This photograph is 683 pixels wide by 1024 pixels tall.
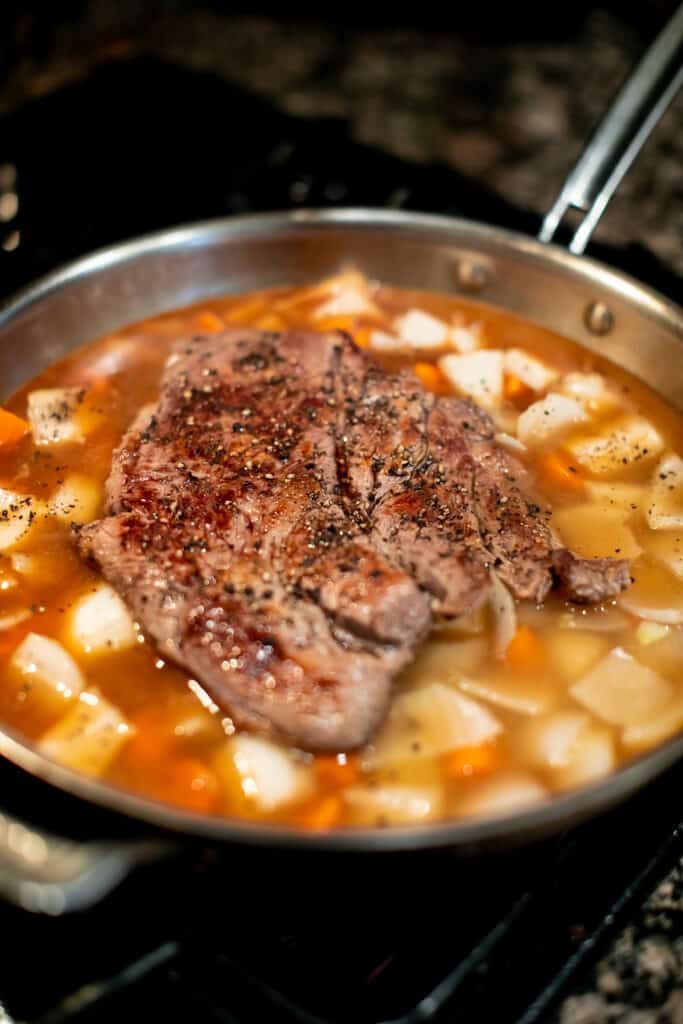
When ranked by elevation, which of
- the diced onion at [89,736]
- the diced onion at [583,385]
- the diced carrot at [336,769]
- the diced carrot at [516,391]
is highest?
the diced onion at [583,385]

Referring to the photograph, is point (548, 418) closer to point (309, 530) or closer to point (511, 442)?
point (511, 442)

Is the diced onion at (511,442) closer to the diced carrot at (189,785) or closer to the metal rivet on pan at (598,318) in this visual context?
the metal rivet on pan at (598,318)

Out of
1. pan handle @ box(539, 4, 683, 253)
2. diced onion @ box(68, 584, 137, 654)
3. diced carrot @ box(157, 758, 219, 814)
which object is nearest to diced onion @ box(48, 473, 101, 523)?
diced onion @ box(68, 584, 137, 654)

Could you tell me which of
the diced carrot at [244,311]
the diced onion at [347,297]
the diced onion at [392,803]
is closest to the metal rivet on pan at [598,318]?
the diced onion at [347,297]

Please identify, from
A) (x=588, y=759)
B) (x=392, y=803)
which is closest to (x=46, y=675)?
(x=392, y=803)

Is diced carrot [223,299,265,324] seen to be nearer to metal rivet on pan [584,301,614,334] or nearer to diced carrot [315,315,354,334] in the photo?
diced carrot [315,315,354,334]

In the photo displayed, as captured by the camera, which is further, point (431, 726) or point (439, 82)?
point (439, 82)
